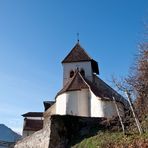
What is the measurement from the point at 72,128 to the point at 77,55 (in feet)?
71.7

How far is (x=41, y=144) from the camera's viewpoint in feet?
74.2

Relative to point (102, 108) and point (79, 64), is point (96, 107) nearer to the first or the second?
point (102, 108)

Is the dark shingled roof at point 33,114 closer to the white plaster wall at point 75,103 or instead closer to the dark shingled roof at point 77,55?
the dark shingled roof at point 77,55

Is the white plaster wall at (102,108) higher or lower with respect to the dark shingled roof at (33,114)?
lower

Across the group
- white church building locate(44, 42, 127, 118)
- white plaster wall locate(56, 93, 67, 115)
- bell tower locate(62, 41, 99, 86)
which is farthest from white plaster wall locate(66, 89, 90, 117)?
bell tower locate(62, 41, 99, 86)

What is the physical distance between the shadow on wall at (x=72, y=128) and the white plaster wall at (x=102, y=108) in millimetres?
4806

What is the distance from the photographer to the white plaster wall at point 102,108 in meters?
28.1

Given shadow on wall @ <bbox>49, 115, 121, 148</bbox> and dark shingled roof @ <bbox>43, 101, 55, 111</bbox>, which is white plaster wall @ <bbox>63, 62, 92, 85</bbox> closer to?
dark shingled roof @ <bbox>43, 101, 55, 111</bbox>

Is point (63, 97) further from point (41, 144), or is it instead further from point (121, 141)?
point (121, 141)

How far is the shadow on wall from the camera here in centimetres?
2178

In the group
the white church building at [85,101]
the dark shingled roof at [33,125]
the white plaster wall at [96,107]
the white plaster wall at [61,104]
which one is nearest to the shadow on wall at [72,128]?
the white church building at [85,101]

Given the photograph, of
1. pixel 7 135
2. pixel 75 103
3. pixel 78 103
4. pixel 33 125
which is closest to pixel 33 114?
pixel 33 125

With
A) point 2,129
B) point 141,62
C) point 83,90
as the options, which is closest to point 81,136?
point 141,62

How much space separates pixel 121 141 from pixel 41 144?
28.5 ft
